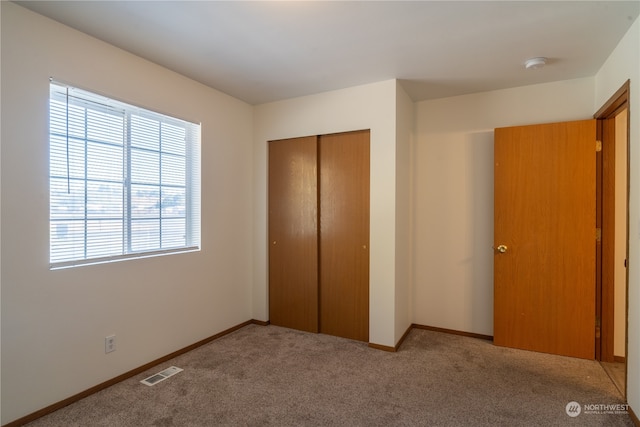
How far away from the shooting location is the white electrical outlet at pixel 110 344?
96.0 inches

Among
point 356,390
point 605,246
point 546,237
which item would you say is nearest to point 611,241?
point 605,246

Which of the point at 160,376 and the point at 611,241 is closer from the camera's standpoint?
the point at 160,376

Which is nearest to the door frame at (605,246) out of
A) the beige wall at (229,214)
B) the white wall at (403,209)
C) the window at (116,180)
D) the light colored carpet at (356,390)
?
the light colored carpet at (356,390)

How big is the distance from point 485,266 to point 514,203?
2.37 feet

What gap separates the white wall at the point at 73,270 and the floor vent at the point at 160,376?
180 mm

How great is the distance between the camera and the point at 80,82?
2295 mm

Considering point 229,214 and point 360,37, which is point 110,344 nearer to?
point 229,214

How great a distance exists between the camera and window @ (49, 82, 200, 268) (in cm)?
223

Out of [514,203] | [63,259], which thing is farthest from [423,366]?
[63,259]

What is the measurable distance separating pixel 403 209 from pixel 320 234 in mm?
923

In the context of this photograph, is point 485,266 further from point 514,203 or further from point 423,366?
point 423,366

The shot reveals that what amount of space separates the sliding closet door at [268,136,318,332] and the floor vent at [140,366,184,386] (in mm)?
1305

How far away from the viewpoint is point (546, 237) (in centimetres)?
303

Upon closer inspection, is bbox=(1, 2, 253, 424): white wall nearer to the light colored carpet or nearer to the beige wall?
the beige wall
